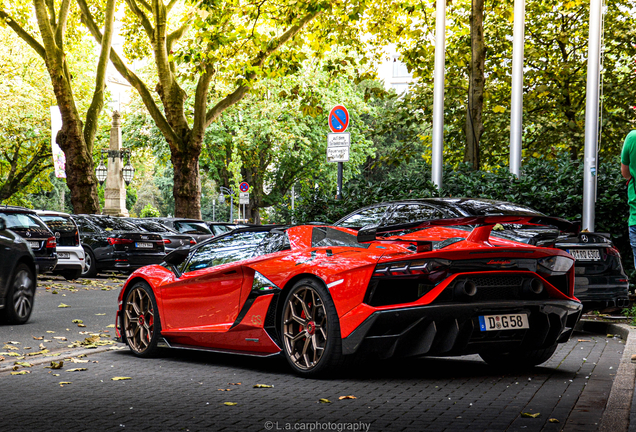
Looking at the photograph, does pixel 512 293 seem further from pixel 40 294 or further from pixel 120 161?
pixel 120 161

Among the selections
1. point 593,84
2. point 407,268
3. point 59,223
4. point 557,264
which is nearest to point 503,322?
point 557,264

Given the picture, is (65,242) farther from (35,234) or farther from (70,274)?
(35,234)

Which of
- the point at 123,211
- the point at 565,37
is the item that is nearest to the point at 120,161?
the point at 123,211

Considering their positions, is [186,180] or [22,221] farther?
[186,180]

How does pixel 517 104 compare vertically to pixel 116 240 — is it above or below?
above

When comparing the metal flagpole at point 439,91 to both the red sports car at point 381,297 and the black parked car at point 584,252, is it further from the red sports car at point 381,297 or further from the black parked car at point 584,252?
the red sports car at point 381,297

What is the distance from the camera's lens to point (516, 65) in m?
14.8

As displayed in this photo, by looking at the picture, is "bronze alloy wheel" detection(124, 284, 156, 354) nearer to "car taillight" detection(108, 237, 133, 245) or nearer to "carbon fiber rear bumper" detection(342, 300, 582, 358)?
"carbon fiber rear bumper" detection(342, 300, 582, 358)

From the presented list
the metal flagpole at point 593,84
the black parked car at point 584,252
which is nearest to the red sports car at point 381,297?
the black parked car at point 584,252

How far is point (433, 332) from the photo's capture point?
19.9ft

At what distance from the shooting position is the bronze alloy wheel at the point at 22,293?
35.4ft

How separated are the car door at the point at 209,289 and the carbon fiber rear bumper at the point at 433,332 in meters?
1.40

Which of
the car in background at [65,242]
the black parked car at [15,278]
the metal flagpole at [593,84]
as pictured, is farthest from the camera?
the car in background at [65,242]

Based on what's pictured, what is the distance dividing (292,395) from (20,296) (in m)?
6.23
